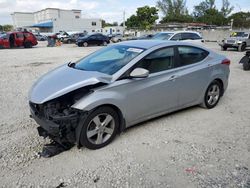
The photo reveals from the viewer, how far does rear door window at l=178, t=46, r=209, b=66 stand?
484 cm

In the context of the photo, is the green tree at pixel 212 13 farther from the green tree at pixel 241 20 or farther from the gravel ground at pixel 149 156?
the gravel ground at pixel 149 156

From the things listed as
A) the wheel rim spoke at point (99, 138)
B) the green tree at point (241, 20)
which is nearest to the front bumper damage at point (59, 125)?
the wheel rim spoke at point (99, 138)

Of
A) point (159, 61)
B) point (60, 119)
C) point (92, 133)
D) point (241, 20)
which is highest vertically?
point (241, 20)

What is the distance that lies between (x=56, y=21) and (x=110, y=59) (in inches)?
2872

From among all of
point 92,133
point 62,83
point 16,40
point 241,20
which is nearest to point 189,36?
point 62,83

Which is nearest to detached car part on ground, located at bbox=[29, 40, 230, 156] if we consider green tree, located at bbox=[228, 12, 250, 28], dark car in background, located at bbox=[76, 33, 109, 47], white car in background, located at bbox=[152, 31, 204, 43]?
white car in background, located at bbox=[152, 31, 204, 43]

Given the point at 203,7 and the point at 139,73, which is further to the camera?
the point at 203,7

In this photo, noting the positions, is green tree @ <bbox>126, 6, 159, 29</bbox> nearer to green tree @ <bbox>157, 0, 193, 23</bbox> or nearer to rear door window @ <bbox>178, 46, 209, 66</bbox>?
green tree @ <bbox>157, 0, 193, 23</bbox>

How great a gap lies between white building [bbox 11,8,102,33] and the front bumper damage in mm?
71578

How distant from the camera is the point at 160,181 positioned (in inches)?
122

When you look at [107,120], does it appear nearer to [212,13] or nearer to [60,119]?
[60,119]

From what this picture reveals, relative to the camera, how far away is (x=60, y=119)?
344 centimetres

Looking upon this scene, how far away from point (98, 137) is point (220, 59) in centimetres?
334

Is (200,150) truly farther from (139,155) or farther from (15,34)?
(15,34)
